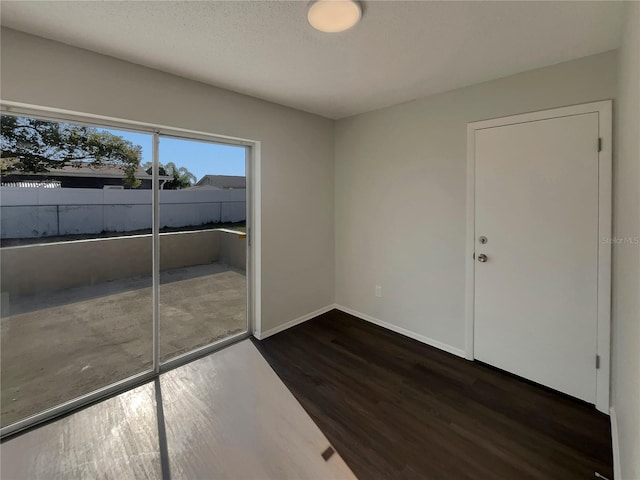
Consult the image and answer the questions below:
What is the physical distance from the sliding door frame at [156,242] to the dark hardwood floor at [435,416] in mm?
616

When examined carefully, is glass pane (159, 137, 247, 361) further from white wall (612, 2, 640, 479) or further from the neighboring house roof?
white wall (612, 2, 640, 479)

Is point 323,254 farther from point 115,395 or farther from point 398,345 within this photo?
point 115,395

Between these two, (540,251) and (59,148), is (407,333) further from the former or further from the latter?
(59,148)

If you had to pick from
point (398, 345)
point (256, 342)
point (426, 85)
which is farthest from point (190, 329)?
point (426, 85)

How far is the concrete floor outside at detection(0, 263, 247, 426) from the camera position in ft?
6.45

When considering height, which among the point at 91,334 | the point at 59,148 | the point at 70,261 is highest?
the point at 59,148

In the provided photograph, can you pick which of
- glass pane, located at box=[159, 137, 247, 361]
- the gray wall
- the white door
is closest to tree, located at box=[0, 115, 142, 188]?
glass pane, located at box=[159, 137, 247, 361]

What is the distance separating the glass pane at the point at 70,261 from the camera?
75.1 inches

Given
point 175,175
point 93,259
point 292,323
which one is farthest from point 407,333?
point 93,259

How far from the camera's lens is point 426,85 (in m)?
2.60

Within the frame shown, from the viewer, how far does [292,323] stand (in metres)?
3.49

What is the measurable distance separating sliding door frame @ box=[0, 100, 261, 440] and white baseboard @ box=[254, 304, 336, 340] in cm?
11

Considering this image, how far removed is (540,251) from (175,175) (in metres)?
3.09

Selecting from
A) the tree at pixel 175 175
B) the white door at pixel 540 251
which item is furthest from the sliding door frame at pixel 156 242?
the white door at pixel 540 251
